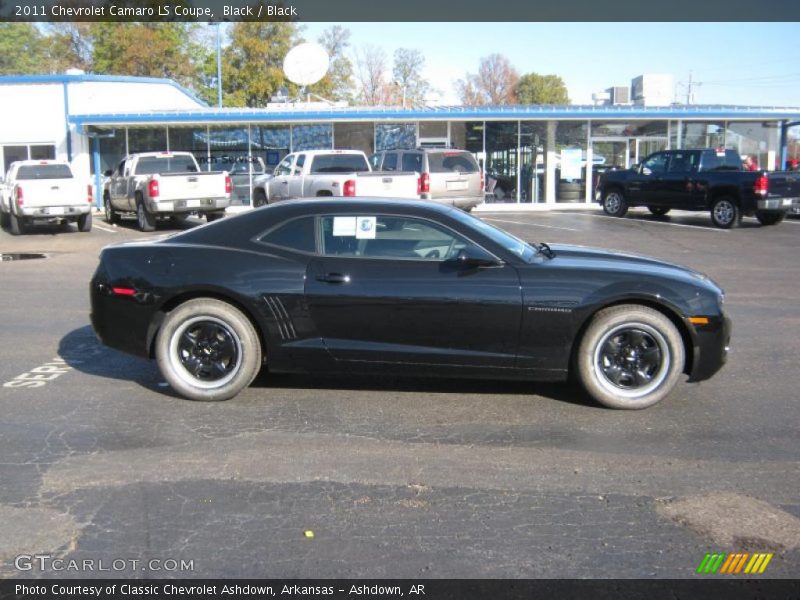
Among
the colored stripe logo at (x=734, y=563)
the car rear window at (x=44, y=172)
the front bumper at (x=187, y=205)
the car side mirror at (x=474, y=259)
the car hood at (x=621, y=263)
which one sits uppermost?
the car rear window at (x=44, y=172)

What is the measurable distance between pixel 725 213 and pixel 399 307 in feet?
54.7

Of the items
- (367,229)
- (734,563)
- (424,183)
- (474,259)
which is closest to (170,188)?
(424,183)

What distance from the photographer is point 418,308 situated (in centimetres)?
581

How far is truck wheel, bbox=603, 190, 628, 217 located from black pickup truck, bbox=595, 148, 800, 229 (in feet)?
0.15

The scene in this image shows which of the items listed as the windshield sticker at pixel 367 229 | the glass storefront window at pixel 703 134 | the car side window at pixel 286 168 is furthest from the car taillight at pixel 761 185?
the windshield sticker at pixel 367 229

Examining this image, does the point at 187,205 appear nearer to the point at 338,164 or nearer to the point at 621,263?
the point at 338,164

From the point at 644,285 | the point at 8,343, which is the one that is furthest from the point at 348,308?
the point at 8,343

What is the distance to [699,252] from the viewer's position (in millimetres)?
15711

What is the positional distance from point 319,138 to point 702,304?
76.5 feet

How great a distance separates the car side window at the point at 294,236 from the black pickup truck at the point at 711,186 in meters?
16.5

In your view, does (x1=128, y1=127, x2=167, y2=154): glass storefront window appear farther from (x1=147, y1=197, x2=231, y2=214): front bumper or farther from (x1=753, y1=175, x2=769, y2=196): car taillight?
(x1=753, y1=175, x2=769, y2=196): car taillight

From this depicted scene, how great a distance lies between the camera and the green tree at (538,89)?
72.6 meters

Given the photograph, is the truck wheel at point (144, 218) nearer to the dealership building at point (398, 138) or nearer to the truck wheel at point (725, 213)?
the dealership building at point (398, 138)

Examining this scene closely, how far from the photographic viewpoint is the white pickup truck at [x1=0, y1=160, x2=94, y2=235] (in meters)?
19.2
